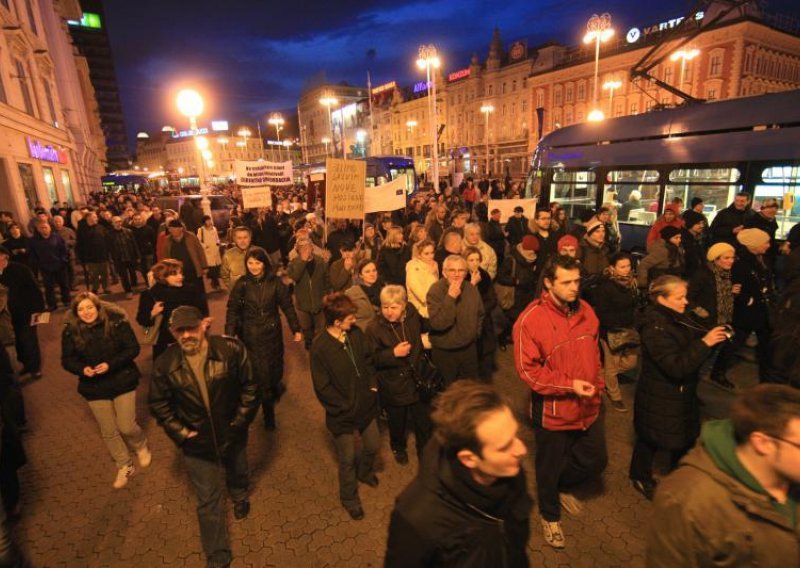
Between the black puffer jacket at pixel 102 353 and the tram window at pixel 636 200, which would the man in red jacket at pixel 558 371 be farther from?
the tram window at pixel 636 200

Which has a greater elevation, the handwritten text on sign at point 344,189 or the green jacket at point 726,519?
the handwritten text on sign at point 344,189

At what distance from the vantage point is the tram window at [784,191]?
7953 millimetres

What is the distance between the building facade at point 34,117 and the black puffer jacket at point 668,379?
20.8 metres

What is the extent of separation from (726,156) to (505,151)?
62229 mm

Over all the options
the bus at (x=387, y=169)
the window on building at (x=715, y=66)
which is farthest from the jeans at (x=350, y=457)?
the window on building at (x=715, y=66)

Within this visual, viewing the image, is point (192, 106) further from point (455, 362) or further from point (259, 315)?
point (455, 362)

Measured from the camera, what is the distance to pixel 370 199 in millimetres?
9648

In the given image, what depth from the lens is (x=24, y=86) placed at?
1988 cm

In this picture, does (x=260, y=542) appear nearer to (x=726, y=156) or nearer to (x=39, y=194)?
(x=726, y=156)

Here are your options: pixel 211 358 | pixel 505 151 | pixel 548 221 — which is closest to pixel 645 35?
pixel 505 151

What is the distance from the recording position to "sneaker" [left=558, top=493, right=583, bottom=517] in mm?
3635

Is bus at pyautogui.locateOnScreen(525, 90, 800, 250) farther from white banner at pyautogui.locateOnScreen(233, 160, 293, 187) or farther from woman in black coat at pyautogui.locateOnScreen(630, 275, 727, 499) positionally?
white banner at pyautogui.locateOnScreen(233, 160, 293, 187)

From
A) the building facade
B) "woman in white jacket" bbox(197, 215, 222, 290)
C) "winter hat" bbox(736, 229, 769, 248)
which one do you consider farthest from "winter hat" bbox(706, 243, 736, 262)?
the building facade

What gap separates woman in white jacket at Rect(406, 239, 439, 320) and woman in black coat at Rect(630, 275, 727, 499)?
7.31 ft
